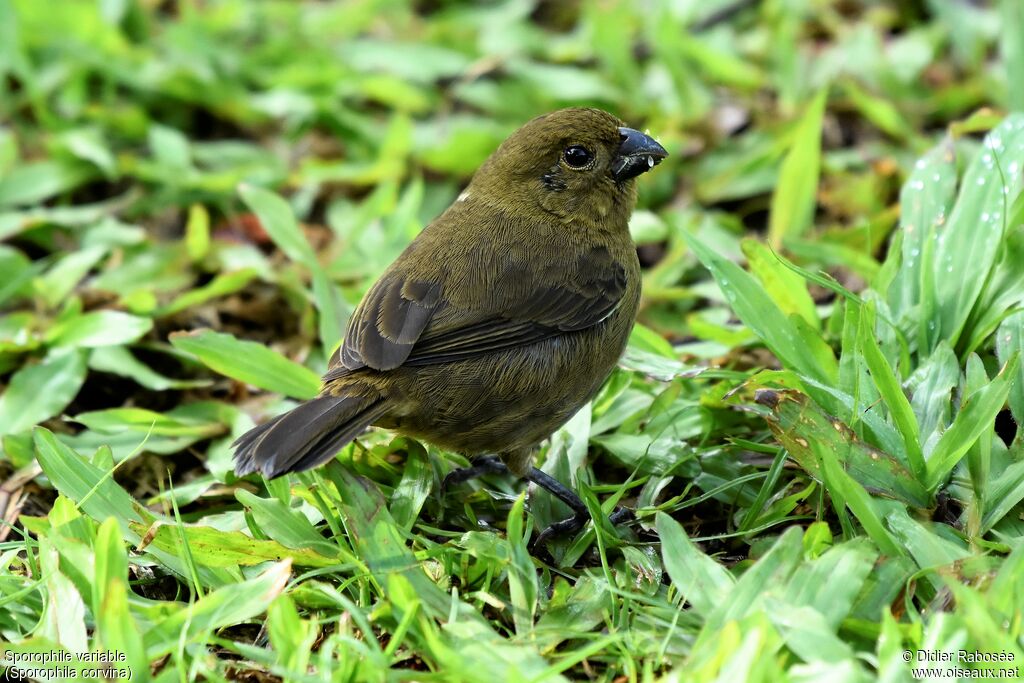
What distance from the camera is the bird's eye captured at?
4109mm

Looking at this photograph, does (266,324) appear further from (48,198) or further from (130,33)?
(130,33)

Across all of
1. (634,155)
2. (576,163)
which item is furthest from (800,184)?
(576,163)

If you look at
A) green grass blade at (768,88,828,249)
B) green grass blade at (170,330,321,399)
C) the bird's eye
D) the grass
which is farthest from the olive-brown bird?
green grass blade at (768,88,828,249)

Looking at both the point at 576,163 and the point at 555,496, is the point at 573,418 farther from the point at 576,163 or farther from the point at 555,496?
the point at 576,163

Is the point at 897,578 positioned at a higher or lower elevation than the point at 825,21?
lower

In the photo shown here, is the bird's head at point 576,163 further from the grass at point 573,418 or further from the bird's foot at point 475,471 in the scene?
the bird's foot at point 475,471

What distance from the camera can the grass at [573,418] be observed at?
115 inches

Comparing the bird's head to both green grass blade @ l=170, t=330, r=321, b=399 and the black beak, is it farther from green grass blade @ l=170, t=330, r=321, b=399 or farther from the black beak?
green grass blade @ l=170, t=330, r=321, b=399

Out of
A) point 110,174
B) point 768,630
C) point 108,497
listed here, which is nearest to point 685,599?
point 768,630

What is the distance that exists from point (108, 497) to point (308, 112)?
9.84 feet

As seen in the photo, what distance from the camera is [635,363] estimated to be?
4031mm

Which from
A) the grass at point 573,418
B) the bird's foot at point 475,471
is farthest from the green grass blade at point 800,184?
the bird's foot at point 475,471

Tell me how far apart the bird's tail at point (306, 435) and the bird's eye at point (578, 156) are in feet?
3.83

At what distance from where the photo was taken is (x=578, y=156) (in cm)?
411
